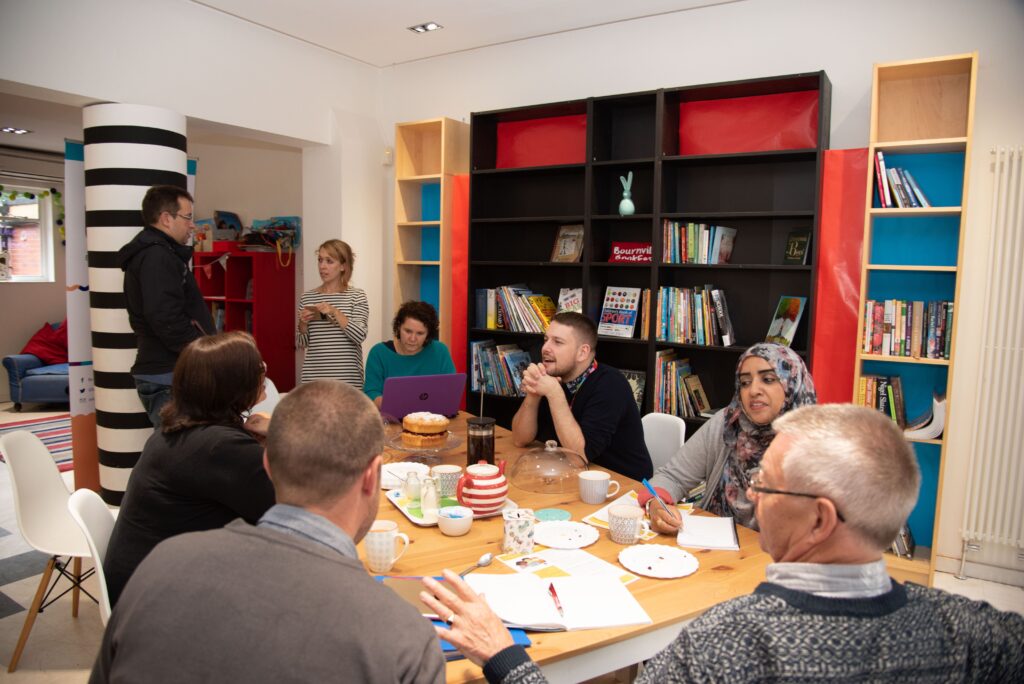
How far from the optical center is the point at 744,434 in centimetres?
237

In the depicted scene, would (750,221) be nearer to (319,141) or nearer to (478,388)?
(478,388)

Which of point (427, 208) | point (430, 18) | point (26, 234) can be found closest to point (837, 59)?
point (430, 18)

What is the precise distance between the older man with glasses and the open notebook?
1.46ft

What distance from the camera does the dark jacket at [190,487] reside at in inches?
68.9

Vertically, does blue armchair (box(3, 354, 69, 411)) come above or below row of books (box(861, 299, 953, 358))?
below

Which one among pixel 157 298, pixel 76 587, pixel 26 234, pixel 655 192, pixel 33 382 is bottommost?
pixel 76 587

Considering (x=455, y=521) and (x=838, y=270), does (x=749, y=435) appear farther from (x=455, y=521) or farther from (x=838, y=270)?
(x=838, y=270)

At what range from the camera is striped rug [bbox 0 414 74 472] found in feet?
18.2

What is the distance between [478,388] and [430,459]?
2138mm

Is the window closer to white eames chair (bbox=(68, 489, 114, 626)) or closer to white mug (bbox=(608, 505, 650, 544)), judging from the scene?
white eames chair (bbox=(68, 489, 114, 626))

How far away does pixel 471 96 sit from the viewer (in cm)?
512

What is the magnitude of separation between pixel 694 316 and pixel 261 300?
14.0ft

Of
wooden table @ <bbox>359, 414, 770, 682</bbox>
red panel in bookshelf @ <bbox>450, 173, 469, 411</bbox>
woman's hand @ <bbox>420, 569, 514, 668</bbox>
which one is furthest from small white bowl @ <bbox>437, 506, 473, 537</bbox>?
red panel in bookshelf @ <bbox>450, 173, 469, 411</bbox>

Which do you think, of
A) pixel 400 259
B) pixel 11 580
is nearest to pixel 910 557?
pixel 400 259
